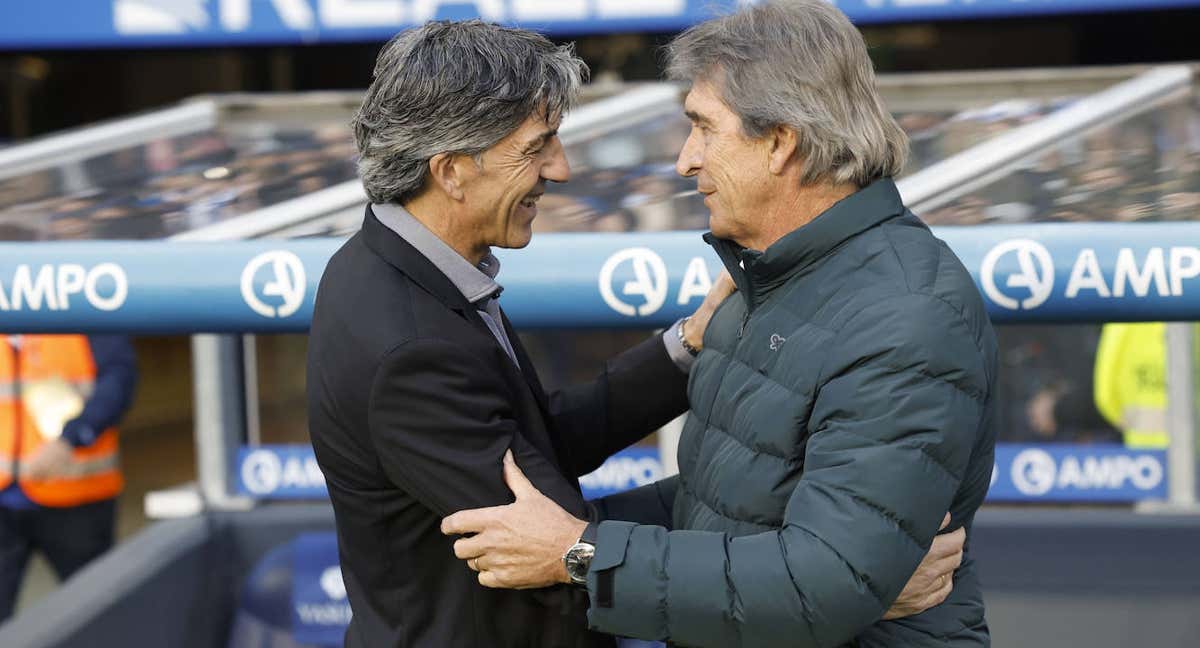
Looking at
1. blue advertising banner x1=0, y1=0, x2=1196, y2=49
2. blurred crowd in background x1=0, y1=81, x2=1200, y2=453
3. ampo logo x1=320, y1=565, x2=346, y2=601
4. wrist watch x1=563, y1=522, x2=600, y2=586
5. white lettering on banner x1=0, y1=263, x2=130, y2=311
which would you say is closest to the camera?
wrist watch x1=563, y1=522, x2=600, y2=586

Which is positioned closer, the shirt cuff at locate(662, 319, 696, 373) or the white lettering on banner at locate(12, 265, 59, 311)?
the shirt cuff at locate(662, 319, 696, 373)

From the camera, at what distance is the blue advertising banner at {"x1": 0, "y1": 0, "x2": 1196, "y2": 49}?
4949 millimetres

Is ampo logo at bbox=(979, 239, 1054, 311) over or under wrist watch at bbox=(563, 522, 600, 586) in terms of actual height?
over

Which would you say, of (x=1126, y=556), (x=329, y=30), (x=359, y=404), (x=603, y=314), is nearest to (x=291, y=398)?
(x=329, y=30)

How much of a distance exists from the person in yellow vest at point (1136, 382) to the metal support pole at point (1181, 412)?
0.17 metres

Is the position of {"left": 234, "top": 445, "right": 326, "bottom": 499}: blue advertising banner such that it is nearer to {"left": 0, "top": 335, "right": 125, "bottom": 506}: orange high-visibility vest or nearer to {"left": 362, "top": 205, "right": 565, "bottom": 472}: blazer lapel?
{"left": 0, "top": 335, "right": 125, "bottom": 506}: orange high-visibility vest

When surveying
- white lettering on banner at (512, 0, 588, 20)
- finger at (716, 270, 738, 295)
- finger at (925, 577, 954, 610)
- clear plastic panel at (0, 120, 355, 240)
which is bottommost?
finger at (925, 577, 954, 610)

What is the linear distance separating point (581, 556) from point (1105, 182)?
1446 millimetres

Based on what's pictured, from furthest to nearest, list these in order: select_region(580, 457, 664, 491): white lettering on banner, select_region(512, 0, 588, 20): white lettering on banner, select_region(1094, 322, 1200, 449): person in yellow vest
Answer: select_region(512, 0, 588, 20): white lettering on banner < select_region(580, 457, 664, 491): white lettering on banner < select_region(1094, 322, 1200, 449): person in yellow vest

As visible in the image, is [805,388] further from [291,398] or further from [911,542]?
[291,398]

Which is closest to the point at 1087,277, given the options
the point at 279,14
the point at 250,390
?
the point at 250,390

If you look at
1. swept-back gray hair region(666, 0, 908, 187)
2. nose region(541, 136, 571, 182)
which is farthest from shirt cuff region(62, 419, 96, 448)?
swept-back gray hair region(666, 0, 908, 187)

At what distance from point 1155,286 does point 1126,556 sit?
1763mm

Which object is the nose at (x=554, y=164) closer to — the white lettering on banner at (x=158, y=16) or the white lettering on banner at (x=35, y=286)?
the white lettering on banner at (x=35, y=286)
